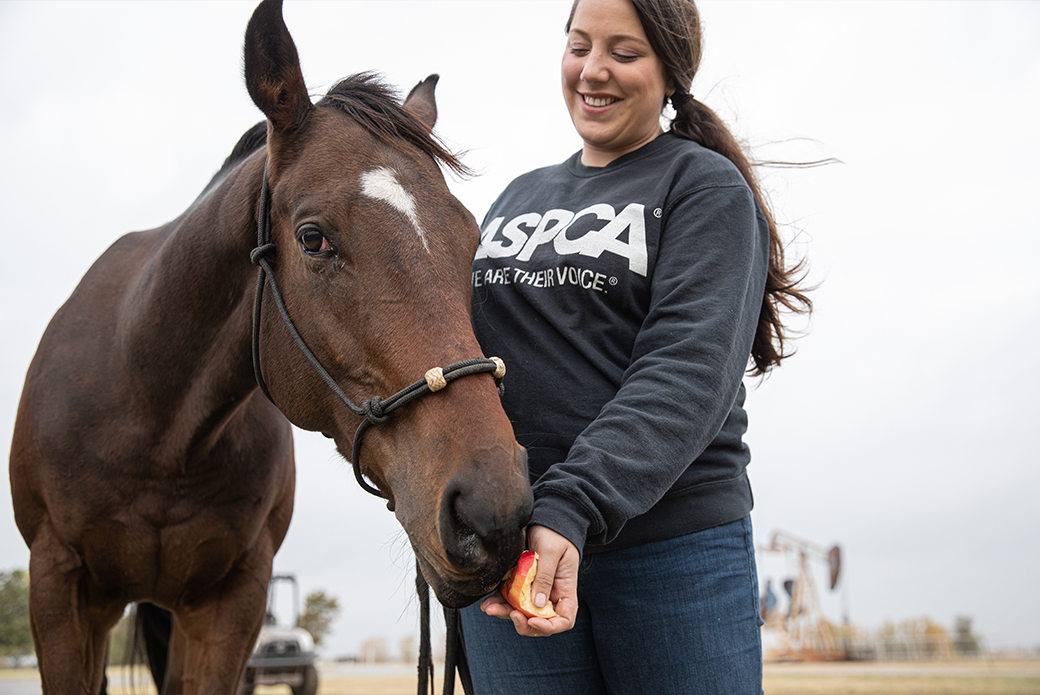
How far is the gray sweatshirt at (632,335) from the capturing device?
1392 millimetres

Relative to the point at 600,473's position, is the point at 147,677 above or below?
below

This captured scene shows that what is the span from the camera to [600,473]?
133 cm

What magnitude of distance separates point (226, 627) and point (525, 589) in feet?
7.06

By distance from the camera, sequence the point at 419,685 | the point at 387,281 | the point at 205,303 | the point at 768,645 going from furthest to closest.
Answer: the point at 768,645 → the point at 205,303 → the point at 419,685 → the point at 387,281

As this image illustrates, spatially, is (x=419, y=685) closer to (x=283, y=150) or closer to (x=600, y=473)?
(x=600, y=473)

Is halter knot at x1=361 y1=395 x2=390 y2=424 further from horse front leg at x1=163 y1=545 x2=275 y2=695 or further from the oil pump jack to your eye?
the oil pump jack

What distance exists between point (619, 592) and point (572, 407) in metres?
0.45

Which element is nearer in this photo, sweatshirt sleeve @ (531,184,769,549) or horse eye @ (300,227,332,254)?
sweatshirt sleeve @ (531,184,769,549)

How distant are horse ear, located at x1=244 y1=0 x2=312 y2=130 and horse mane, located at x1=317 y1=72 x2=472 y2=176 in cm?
12

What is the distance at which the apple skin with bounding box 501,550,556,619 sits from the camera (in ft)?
4.00

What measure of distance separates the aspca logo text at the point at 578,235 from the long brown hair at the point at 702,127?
402 mm

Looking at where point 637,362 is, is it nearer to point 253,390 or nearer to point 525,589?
point 525,589

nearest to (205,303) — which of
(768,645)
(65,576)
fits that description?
(65,576)

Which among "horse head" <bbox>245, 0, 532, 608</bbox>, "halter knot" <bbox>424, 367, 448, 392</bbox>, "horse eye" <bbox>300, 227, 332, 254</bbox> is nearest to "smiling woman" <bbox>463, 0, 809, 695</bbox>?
"horse head" <bbox>245, 0, 532, 608</bbox>
